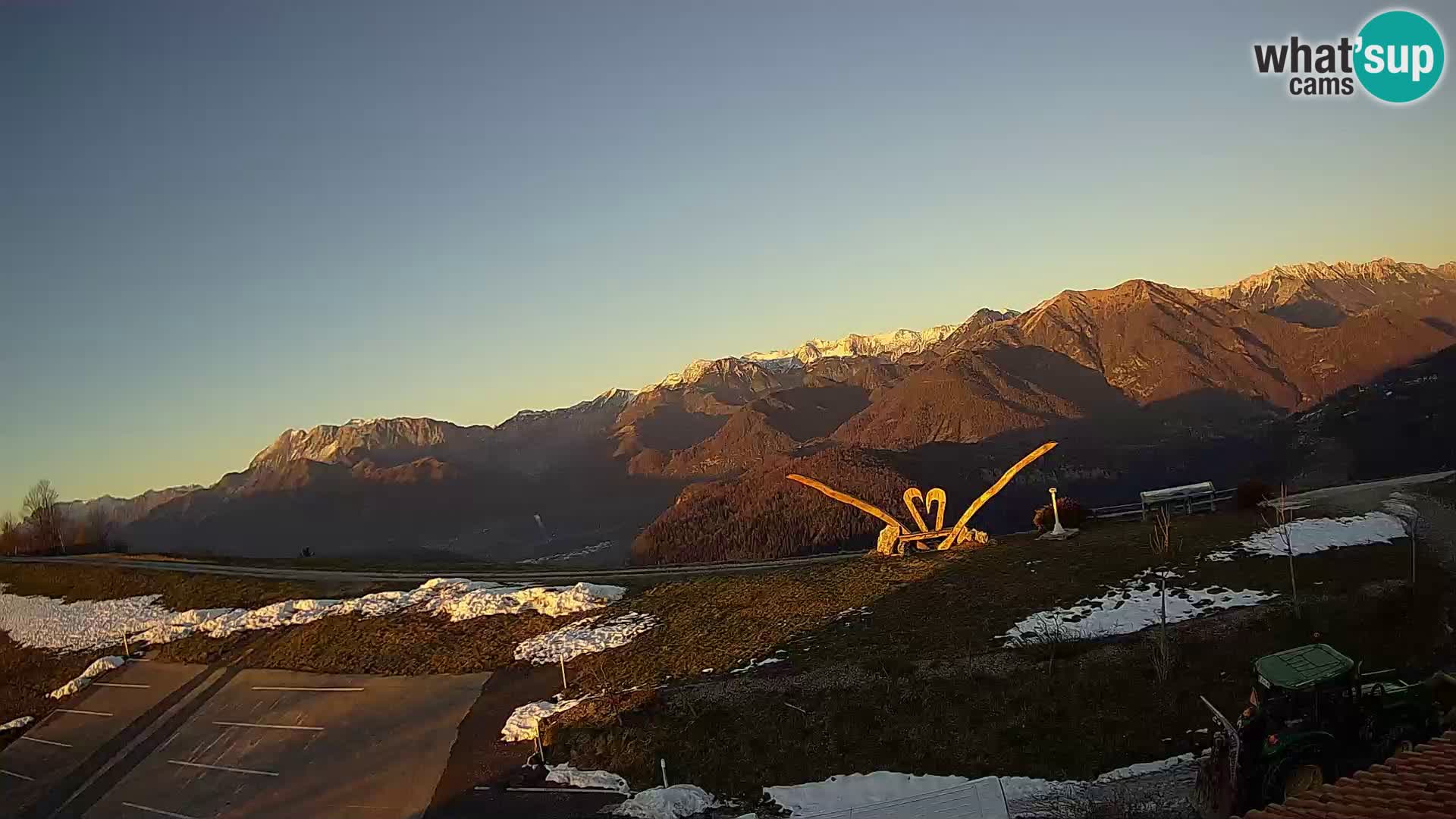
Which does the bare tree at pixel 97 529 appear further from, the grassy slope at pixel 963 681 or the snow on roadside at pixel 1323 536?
the snow on roadside at pixel 1323 536

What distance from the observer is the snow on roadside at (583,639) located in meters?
34.3

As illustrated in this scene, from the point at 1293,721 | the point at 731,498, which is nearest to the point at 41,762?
the point at 1293,721

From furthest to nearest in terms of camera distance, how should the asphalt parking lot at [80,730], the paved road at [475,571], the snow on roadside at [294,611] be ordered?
the paved road at [475,571]
the snow on roadside at [294,611]
the asphalt parking lot at [80,730]

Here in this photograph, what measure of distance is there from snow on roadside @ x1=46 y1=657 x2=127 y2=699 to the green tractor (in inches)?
1767

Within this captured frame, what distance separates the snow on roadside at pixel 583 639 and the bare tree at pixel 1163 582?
784 inches

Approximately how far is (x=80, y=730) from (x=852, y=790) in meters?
32.2

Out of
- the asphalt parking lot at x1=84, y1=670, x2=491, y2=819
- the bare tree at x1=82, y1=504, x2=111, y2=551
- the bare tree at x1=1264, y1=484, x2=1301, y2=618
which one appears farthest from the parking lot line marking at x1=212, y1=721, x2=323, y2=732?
the bare tree at x1=82, y1=504, x2=111, y2=551

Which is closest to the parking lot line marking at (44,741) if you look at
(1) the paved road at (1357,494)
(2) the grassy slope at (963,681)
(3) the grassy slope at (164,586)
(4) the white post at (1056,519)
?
(3) the grassy slope at (164,586)

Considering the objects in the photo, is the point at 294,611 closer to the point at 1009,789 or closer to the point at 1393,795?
the point at 1009,789

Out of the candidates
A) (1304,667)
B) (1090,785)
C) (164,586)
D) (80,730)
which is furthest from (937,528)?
(164,586)

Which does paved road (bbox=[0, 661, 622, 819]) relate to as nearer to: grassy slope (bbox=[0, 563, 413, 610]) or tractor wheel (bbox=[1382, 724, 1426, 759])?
grassy slope (bbox=[0, 563, 413, 610])

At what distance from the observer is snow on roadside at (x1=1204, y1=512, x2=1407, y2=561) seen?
1244 inches

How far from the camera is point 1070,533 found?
4300 cm

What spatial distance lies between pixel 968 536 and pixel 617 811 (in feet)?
97.9
